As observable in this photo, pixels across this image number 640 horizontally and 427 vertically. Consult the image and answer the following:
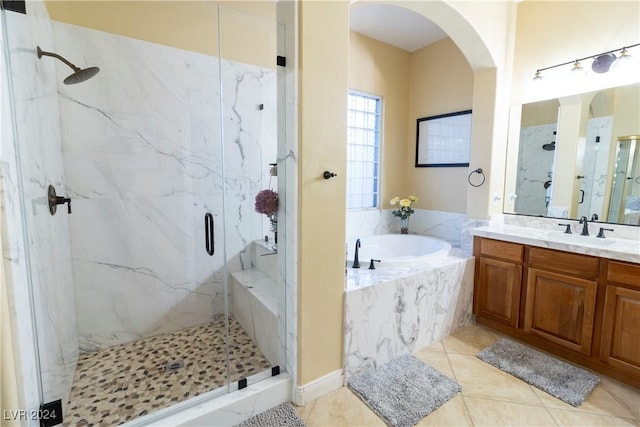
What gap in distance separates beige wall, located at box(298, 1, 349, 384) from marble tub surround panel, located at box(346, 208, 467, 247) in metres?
1.55

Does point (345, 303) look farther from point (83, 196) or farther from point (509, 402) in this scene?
point (83, 196)

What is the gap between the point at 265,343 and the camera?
6.93 feet

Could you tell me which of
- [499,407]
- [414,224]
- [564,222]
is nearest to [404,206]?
[414,224]

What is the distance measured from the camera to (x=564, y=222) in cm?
254

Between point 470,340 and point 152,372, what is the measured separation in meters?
2.37

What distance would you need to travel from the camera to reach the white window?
11.2 feet

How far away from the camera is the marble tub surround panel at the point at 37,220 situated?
1163mm

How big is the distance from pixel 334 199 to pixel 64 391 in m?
1.85

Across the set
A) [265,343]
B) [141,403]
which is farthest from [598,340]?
[141,403]

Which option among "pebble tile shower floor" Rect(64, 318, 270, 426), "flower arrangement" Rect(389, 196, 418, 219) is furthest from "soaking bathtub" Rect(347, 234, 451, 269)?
"pebble tile shower floor" Rect(64, 318, 270, 426)

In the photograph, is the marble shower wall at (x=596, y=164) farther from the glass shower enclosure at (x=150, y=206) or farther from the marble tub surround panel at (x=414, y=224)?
the glass shower enclosure at (x=150, y=206)

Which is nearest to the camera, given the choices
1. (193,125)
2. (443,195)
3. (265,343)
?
(265,343)

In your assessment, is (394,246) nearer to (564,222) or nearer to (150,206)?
(564,222)

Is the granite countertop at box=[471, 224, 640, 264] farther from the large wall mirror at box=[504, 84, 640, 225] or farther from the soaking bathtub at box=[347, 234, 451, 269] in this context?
the soaking bathtub at box=[347, 234, 451, 269]
